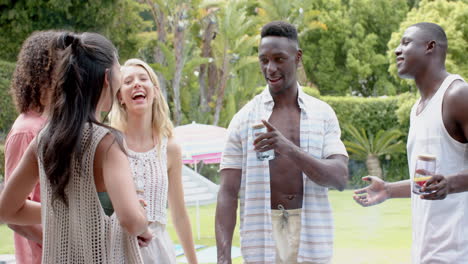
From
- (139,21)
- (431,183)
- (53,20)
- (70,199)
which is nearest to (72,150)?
(70,199)

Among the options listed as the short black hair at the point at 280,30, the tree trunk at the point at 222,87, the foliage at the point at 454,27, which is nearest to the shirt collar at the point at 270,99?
the short black hair at the point at 280,30

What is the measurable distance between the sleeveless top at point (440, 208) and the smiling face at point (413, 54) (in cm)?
20

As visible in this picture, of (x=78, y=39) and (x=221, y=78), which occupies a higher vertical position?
(x=78, y=39)

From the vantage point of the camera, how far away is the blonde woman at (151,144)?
396 centimetres

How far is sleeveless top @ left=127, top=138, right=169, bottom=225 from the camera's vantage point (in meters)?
3.91

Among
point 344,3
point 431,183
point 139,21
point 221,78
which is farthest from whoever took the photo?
point 344,3

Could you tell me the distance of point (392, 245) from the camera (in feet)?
40.8

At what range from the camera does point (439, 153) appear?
3.55 meters

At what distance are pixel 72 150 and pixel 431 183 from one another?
1791 millimetres

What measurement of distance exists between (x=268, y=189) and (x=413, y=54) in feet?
3.77

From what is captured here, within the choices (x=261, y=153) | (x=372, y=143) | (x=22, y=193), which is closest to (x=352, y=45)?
(x=372, y=143)

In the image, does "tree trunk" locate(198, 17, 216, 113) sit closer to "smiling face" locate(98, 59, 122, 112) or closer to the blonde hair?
the blonde hair

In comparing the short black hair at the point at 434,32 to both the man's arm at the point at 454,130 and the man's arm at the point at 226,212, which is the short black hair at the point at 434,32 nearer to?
the man's arm at the point at 454,130

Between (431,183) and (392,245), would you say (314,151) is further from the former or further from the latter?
(392,245)
